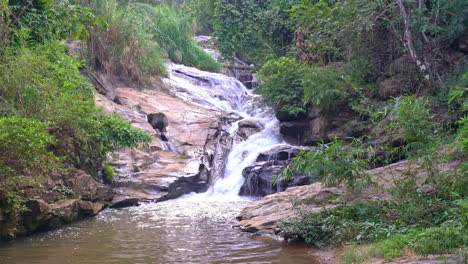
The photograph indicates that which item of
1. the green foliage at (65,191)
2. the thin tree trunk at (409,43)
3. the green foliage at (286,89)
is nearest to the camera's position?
the green foliage at (65,191)

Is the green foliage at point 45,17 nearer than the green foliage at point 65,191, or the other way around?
the green foliage at point 65,191

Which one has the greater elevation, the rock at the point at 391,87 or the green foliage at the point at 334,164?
the rock at the point at 391,87

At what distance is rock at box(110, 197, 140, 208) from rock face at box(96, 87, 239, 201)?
0.35 metres

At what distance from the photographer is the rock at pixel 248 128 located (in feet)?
54.4

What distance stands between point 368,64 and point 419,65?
2.34 meters

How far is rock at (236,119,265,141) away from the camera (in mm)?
16591

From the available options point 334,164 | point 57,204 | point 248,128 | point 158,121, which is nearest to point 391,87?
point 248,128

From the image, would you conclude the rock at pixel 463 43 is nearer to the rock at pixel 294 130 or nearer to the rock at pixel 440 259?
the rock at pixel 294 130

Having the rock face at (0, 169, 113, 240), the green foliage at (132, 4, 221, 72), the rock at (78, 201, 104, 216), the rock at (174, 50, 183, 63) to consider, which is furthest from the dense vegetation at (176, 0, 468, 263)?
the rock at (78, 201, 104, 216)

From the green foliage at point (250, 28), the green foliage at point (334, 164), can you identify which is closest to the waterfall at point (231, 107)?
the green foliage at point (250, 28)

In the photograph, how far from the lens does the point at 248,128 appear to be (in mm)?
16969

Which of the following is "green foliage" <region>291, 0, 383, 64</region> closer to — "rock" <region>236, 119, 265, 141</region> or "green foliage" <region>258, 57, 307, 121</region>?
"green foliage" <region>258, 57, 307, 121</region>

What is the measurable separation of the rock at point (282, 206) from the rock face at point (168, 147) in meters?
4.40

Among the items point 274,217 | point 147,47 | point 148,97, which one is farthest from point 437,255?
point 147,47
